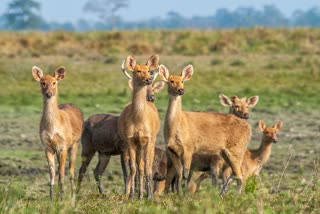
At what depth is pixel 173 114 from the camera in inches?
554

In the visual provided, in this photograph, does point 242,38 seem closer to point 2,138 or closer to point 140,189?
point 2,138

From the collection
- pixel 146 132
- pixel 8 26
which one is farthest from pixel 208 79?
pixel 8 26

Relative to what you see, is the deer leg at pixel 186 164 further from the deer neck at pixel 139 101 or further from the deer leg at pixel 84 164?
the deer leg at pixel 84 164

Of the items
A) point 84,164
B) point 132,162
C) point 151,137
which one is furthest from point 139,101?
point 84,164

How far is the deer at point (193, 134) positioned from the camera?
45.9 feet

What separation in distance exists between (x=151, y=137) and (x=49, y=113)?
139 centimetres

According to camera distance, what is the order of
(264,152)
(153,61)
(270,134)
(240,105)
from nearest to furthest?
(153,61) < (240,105) < (264,152) < (270,134)

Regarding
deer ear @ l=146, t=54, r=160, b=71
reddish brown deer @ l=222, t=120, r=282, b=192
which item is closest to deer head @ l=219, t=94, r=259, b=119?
reddish brown deer @ l=222, t=120, r=282, b=192

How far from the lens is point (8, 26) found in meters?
129

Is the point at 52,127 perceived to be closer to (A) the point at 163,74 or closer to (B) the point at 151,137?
(B) the point at 151,137

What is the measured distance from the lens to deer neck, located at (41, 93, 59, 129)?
13.6 m

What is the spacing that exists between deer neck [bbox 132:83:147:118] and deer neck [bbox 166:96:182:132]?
68 centimetres

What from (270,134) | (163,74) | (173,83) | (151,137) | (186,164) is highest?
(163,74)

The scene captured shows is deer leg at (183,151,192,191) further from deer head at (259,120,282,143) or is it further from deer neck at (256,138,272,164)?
deer head at (259,120,282,143)
